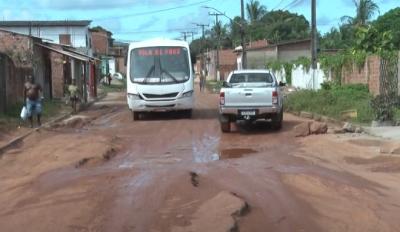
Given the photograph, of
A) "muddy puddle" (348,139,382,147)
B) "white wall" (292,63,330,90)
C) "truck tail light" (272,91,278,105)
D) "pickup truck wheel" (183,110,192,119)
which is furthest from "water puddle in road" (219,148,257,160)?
"white wall" (292,63,330,90)

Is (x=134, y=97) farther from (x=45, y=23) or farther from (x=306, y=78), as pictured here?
(x=45, y=23)

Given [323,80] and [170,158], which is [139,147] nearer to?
[170,158]

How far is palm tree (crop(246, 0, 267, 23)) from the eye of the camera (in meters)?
104

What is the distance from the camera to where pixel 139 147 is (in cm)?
1662

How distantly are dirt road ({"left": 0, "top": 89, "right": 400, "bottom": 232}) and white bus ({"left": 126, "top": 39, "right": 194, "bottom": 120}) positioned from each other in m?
6.50

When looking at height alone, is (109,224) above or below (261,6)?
below

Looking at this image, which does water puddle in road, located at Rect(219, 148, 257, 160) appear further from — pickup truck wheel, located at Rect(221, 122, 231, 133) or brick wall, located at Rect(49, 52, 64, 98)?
brick wall, located at Rect(49, 52, 64, 98)

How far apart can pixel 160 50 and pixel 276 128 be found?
23.4 feet

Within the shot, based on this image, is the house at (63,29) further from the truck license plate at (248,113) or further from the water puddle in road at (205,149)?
the water puddle in road at (205,149)

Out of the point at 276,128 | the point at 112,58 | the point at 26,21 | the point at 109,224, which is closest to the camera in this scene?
the point at 109,224

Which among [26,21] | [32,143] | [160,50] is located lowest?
[32,143]

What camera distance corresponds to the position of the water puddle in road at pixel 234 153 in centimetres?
1478

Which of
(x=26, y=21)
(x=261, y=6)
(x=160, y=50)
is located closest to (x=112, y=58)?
(x=261, y=6)

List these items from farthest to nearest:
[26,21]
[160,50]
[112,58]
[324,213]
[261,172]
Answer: [112,58]
[26,21]
[160,50]
[261,172]
[324,213]
